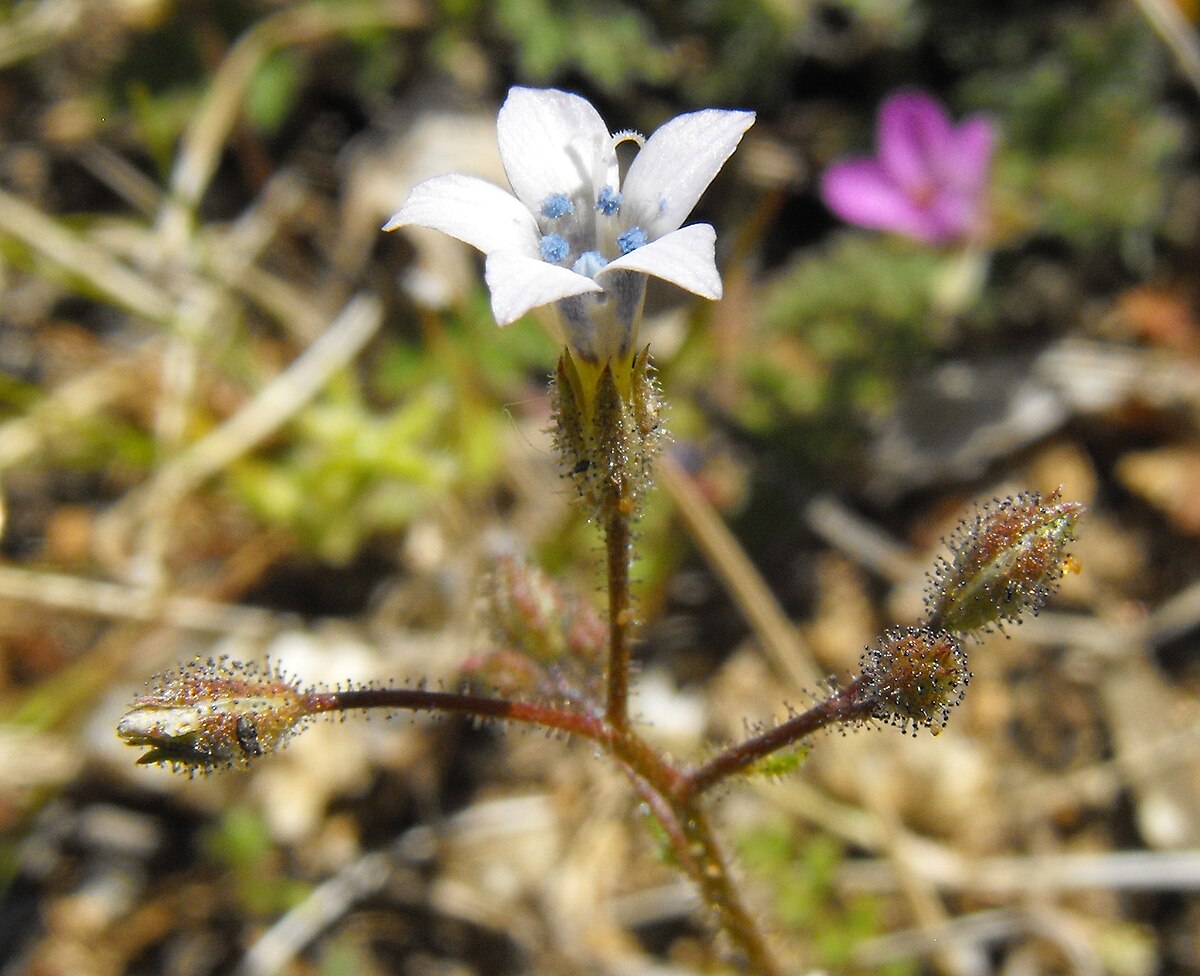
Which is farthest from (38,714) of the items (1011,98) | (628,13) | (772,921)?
(1011,98)

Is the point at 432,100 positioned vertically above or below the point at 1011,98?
above

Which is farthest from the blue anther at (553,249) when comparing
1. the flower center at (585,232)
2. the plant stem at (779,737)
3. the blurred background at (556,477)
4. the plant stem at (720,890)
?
the blurred background at (556,477)

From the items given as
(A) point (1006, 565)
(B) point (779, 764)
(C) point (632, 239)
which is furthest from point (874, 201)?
(B) point (779, 764)

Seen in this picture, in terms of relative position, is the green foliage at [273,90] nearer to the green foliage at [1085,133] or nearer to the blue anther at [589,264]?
the green foliage at [1085,133]

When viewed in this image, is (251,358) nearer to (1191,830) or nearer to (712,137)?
(712,137)

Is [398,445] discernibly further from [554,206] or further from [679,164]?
[679,164]

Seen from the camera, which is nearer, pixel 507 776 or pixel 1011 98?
pixel 507 776

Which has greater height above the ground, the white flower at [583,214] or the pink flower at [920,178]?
the pink flower at [920,178]

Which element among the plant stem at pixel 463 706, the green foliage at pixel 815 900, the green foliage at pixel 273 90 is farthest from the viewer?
the green foliage at pixel 273 90
